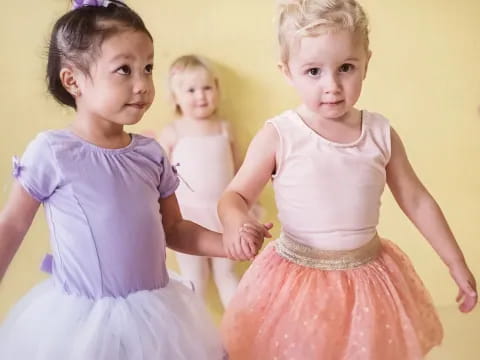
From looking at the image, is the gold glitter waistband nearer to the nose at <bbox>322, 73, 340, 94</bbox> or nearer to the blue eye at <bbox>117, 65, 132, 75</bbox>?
the nose at <bbox>322, 73, 340, 94</bbox>

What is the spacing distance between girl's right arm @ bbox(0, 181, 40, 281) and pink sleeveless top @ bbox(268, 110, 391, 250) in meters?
0.41

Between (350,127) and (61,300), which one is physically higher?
(350,127)

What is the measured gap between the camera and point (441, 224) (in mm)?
1076

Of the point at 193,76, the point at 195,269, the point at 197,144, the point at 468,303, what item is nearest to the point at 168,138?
the point at 197,144

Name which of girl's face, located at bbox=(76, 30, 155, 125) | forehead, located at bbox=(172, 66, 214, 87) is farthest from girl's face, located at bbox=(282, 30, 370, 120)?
forehead, located at bbox=(172, 66, 214, 87)

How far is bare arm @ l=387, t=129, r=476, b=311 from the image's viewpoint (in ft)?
3.48

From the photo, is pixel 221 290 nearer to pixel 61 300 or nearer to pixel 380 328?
pixel 380 328

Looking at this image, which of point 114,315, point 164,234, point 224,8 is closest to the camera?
point 114,315

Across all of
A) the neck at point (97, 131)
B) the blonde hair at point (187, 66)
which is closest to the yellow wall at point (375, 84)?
the blonde hair at point (187, 66)

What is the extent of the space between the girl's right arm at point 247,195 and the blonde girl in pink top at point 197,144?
0.68m

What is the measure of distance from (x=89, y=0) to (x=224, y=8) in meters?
0.85

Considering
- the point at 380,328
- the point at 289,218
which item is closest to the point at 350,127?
the point at 289,218

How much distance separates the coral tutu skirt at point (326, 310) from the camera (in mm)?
949

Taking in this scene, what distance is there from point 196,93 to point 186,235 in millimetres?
812
